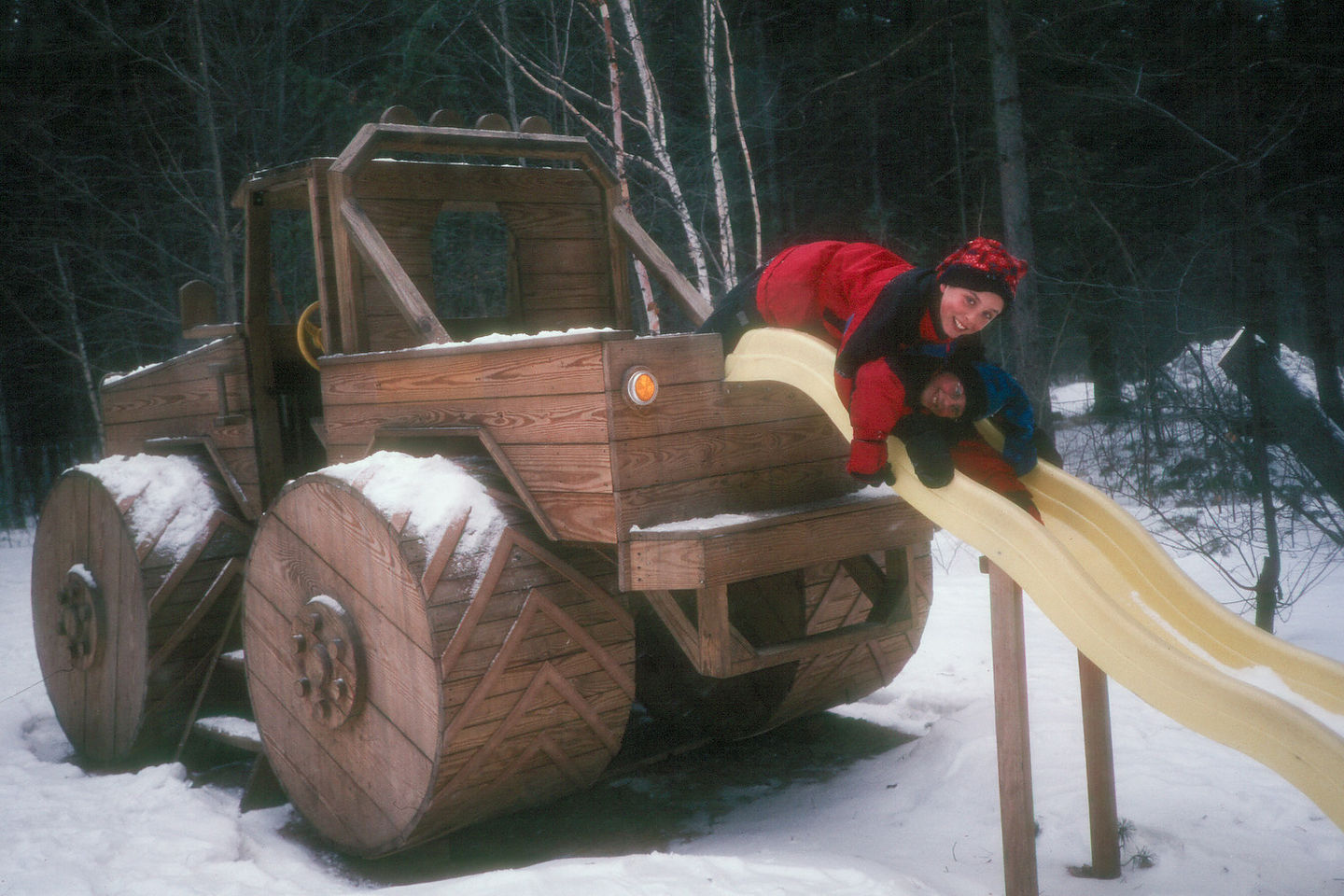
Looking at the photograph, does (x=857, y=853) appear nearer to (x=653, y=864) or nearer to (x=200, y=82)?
(x=653, y=864)

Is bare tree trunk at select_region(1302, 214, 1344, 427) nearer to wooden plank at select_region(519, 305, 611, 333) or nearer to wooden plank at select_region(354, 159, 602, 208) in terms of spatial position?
wooden plank at select_region(519, 305, 611, 333)

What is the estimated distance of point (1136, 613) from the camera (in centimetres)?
275

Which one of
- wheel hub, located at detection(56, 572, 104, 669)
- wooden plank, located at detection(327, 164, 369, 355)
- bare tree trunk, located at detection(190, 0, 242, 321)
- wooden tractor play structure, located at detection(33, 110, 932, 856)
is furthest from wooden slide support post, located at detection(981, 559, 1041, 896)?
bare tree trunk, located at detection(190, 0, 242, 321)

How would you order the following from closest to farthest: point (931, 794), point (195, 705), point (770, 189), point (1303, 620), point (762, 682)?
Answer: point (931, 794) → point (762, 682) → point (195, 705) → point (1303, 620) → point (770, 189)

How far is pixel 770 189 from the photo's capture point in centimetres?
1515

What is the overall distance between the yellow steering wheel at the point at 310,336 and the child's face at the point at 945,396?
8.84 ft

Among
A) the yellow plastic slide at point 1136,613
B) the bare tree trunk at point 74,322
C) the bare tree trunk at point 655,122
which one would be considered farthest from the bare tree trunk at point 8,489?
the yellow plastic slide at point 1136,613

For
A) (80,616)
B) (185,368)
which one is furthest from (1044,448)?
(80,616)

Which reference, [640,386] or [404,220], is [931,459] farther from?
[404,220]

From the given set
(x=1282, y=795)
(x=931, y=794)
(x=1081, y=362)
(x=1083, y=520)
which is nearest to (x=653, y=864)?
(x=931, y=794)

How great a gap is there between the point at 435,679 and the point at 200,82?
9401 mm

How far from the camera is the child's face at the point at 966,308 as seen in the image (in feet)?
9.64

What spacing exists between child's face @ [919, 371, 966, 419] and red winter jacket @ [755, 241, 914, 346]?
373 mm

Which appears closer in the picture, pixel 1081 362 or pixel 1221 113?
pixel 1221 113
